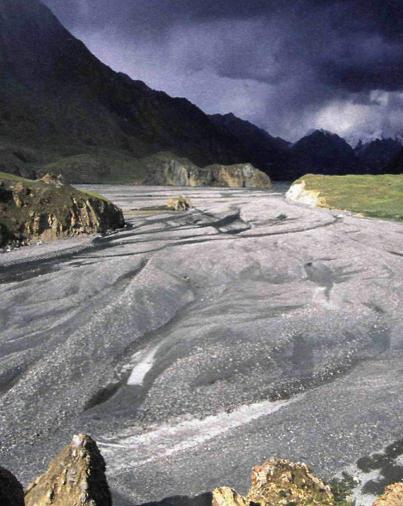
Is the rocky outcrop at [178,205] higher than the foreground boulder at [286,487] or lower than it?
higher

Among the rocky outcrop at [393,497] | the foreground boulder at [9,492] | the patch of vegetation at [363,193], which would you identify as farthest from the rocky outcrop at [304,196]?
the foreground boulder at [9,492]

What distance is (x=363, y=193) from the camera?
9538 centimetres

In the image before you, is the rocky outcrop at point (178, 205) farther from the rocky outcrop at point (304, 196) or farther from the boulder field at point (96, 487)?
the boulder field at point (96, 487)

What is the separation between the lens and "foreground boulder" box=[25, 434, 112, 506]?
8.66 m

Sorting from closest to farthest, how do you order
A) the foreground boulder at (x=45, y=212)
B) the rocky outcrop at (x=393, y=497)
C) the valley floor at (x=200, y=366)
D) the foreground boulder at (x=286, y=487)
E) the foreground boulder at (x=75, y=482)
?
1. the foreground boulder at (x=75, y=482)
2. the rocky outcrop at (x=393, y=497)
3. the foreground boulder at (x=286, y=487)
4. the valley floor at (x=200, y=366)
5. the foreground boulder at (x=45, y=212)

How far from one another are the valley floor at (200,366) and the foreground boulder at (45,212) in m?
8.51

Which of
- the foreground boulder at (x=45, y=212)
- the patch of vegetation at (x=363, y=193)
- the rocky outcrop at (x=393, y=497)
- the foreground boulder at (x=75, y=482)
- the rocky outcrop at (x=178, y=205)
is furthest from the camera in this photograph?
the rocky outcrop at (x=178, y=205)

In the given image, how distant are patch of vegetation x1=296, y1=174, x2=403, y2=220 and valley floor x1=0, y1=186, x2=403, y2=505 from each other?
4357 cm

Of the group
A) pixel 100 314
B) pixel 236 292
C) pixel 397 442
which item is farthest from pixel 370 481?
pixel 236 292

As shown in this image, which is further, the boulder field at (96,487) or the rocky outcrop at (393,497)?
the rocky outcrop at (393,497)

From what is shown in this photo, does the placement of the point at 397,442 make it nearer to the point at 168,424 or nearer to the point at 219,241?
the point at 168,424

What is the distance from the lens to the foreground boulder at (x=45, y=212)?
45656 mm

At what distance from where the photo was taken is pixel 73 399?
16.5m

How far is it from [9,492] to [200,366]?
10979 mm
